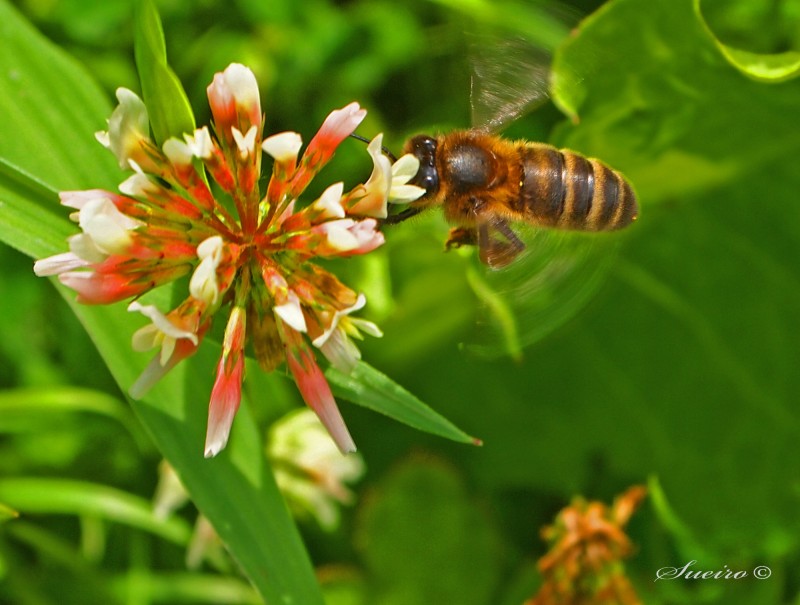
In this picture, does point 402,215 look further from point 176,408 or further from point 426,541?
point 426,541

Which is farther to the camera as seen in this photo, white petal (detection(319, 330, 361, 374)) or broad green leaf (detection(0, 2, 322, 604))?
broad green leaf (detection(0, 2, 322, 604))

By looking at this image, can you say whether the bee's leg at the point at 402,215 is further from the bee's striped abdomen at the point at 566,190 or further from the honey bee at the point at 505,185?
the bee's striped abdomen at the point at 566,190

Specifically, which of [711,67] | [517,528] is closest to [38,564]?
[517,528]

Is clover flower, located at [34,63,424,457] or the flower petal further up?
clover flower, located at [34,63,424,457]

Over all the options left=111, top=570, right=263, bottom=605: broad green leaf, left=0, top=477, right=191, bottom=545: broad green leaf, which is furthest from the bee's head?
left=111, top=570, right=263, bottom=605: broad green leaf

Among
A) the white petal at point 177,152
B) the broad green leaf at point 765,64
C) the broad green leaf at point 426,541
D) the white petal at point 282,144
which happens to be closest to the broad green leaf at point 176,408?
the white petal at point 177,152

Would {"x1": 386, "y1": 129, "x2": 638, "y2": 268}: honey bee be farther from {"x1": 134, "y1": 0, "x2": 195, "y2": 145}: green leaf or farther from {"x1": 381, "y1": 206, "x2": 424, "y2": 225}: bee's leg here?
{"x1": 134, "y1": 0, "x2": 195, "y2": 145}: green leaf
